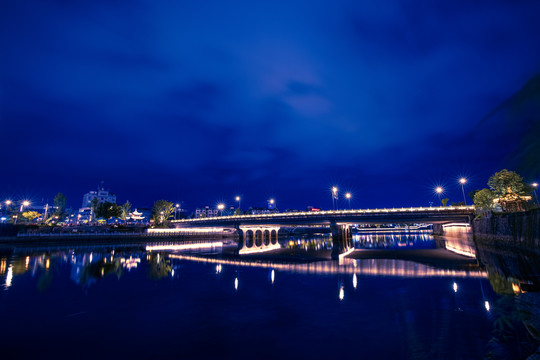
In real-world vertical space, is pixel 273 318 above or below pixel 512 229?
below

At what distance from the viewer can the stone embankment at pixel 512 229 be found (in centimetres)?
3984

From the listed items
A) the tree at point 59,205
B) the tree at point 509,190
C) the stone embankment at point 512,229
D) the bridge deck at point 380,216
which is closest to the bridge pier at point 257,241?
the bridge deck at point 380,216

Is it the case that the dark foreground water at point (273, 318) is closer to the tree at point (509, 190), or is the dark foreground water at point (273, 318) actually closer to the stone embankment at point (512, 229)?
the stone embankment at point (512, 229)

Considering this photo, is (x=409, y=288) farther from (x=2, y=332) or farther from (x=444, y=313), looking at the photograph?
(x=2, y=332)

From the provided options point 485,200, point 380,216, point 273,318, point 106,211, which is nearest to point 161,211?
point 106,211

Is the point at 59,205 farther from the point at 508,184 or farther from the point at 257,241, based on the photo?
the point at 508,184

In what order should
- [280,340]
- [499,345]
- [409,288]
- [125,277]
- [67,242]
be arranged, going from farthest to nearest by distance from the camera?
1. [67,242]
2. [125,277]
3. [409,288]
4. [280,340]
5. [499,345]

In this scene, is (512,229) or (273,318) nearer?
(273,318)

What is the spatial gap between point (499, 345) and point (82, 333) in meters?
18.8

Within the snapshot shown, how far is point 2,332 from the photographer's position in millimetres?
13031

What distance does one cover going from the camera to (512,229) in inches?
1957

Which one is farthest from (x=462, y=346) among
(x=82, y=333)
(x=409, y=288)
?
(x=82, y=333)

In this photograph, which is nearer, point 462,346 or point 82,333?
point 462,346

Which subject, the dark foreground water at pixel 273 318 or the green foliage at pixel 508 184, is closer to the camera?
the dark foreground water at pixel 273 318
